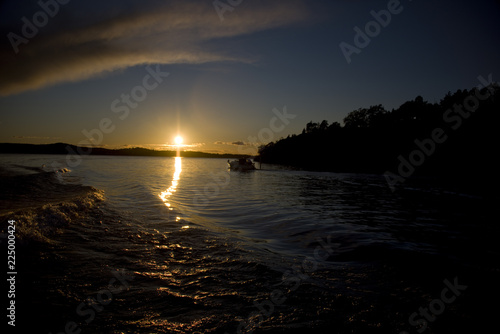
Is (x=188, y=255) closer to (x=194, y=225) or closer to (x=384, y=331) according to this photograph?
(x=194, y=225)

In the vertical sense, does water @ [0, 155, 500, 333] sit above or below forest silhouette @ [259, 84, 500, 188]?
below

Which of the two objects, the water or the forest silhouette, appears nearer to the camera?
the water

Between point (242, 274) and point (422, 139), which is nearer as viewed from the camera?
point (242, 274)

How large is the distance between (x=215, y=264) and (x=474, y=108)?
78380 millimetres

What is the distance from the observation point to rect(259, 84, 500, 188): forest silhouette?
5419 centimetres

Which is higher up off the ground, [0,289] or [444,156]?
[444,156]

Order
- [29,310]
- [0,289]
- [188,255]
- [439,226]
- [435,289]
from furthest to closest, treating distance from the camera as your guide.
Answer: [439,226], [188,255], [435,289], [0,289], [29,310]

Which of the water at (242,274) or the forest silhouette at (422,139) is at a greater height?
the forest silhouette at (422,139)

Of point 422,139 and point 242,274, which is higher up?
point 422,139

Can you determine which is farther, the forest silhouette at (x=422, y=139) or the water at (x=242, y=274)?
the forest silhouette at (x=422, y=139)

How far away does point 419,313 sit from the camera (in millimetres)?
4902

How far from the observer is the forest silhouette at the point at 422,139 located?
54.2m

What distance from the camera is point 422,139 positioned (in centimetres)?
7431

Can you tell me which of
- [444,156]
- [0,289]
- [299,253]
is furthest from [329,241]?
Answer: [444,156]
